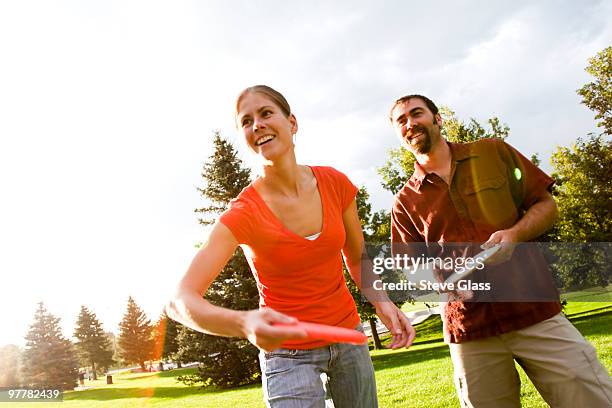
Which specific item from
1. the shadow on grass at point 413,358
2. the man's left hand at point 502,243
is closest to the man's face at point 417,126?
the man's left hand at point 502,243

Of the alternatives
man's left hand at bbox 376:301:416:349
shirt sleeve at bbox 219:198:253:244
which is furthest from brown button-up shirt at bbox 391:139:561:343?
shirt sleeve at bbox 219:198:253:244

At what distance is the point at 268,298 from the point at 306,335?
120cm

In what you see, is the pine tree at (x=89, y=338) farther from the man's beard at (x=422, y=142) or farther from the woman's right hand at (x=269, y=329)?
the woman's right hand at (x=269, y=329)

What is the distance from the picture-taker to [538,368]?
320 cm

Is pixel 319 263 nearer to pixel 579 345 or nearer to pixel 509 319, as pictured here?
pixel 509 319

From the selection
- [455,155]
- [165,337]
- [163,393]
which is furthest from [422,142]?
[165,337]

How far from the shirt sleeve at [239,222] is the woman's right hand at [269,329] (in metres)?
0.76

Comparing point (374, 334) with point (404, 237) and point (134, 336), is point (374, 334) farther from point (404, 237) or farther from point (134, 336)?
point (134, 336)

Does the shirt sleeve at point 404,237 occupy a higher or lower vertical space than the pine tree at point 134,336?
lower

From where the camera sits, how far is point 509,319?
324 cm

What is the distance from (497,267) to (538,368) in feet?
2.26

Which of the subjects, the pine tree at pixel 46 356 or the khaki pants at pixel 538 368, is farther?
the pine tree at pixel 46 356

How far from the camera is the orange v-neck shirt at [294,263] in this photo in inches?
95.9

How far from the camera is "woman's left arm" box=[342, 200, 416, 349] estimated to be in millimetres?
2939
